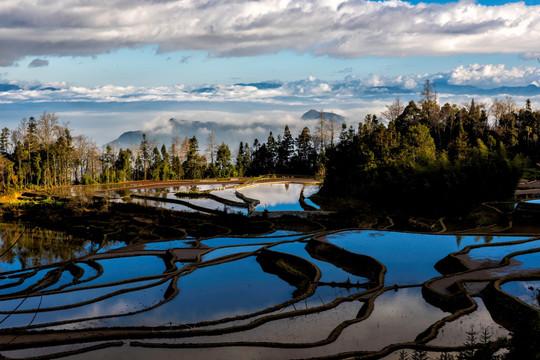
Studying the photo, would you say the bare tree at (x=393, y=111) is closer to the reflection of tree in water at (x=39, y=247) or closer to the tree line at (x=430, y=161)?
the tree line at (x=430, y=161)

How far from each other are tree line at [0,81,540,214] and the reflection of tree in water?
1906 centimetres

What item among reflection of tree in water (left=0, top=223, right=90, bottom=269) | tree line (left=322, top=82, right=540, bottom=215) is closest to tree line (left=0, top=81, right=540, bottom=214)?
tree line (left=322, top=82, right=540, bottom=215)

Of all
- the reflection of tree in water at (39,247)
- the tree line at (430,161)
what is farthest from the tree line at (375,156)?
the reflection of tree in water at (39,247)

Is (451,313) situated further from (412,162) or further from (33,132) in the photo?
(33,132)

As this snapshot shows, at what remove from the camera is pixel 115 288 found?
16922mm

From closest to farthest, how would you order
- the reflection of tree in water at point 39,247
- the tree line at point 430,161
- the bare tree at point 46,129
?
the reflection of tree in water at point 39,247
the tree line at point 430,161
the bare tree at point 46,129

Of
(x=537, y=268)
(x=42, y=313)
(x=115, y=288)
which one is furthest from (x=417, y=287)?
(x=42, y=313)

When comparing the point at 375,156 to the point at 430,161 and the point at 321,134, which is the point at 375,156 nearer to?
the point at 430,161

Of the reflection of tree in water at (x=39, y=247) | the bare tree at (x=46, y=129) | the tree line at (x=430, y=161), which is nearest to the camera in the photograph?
the reflection of tree in water at (x=39, y=247)

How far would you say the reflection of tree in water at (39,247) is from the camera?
72.4 ft

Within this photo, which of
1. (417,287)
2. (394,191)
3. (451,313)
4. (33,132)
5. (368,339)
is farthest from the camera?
(33,132)

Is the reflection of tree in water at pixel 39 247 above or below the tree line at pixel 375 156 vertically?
below

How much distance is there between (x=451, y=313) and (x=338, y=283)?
165 inches

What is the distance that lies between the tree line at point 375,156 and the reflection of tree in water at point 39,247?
62.5ft
